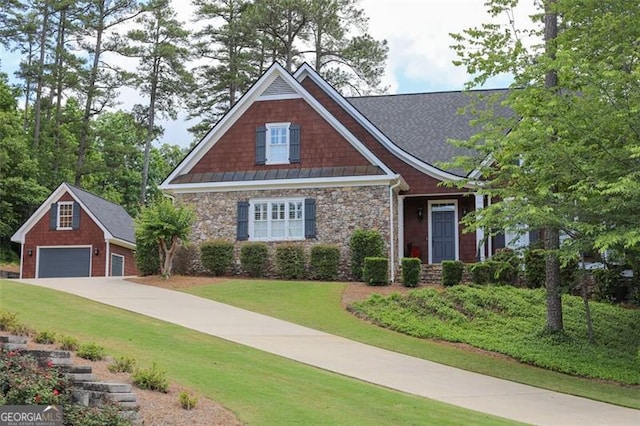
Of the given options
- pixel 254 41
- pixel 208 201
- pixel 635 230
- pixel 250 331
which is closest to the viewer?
pixel 635 230

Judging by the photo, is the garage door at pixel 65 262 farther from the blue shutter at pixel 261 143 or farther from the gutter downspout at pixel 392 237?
the gutter downspout at pixel 392 237

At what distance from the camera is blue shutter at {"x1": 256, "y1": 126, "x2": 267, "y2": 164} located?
966 inches

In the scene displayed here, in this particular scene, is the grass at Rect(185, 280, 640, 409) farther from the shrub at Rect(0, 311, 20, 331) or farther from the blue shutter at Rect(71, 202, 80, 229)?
the blue shutter at Rect(71, 202, 80, 229)

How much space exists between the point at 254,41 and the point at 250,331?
29.7 metres

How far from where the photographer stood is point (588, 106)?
1336cm

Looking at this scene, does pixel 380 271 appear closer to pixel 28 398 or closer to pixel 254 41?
pixel 28 398

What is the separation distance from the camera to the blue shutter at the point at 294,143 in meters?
24.3

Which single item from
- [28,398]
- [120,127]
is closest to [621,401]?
[28,398]

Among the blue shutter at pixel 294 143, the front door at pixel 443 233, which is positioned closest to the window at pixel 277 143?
the blue shutter at pixel 294 143

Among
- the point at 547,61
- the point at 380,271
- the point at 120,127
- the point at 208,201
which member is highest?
the point at 120,127

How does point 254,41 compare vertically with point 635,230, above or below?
above

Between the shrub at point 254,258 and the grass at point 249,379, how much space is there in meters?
8.23

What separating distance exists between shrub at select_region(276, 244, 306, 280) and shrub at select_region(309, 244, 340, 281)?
1.38 ft


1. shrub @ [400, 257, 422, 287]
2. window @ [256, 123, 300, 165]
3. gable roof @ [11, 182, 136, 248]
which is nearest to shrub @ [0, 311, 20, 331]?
shrub @ [400, 257, 422, 287]
